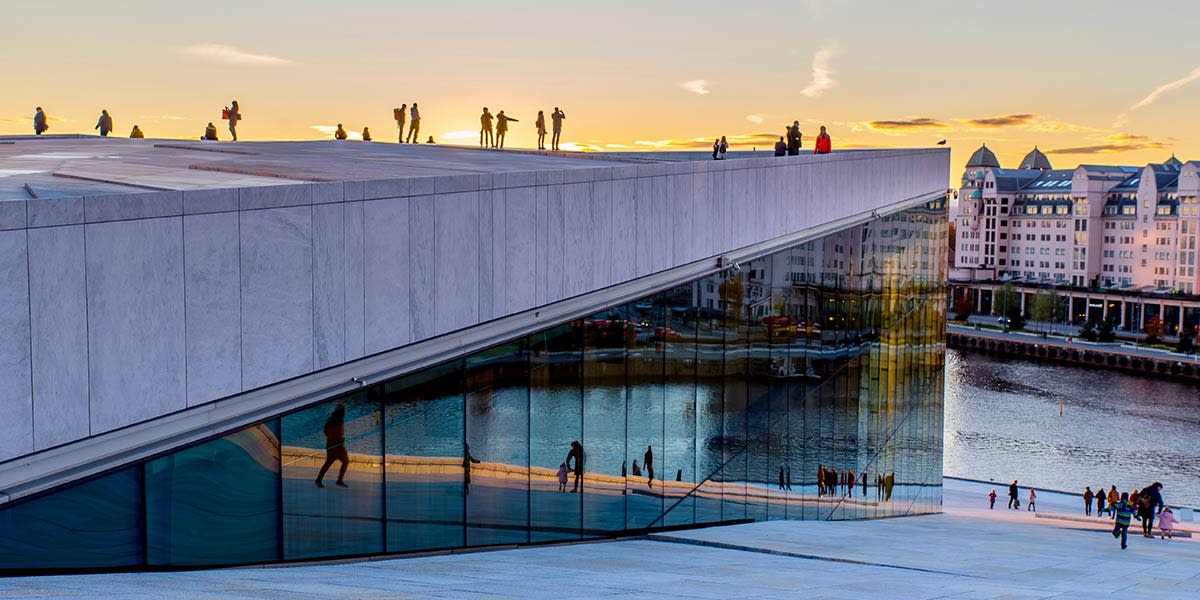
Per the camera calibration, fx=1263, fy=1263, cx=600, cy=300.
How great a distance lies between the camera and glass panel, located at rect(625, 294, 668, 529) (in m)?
14.2

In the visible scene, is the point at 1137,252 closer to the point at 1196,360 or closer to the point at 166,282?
the point at 1196,360

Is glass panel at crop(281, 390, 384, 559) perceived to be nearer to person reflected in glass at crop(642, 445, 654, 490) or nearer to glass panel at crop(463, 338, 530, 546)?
glass panel at crop(463, 338, 530, 546)

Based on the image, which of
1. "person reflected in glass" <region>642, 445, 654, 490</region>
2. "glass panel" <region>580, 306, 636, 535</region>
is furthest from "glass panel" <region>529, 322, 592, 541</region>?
"person reflected in glass" <region>642, 445, 654, 490</region>

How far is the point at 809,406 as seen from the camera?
20.8 meters

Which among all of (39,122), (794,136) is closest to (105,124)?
→ (39,122)

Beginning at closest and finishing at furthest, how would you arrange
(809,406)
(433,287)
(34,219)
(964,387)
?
(34,219) → (433,287) → (809,406) → (964,387)

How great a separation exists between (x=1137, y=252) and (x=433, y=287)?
5520 inches

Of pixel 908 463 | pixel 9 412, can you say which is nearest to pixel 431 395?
pixel 9 412

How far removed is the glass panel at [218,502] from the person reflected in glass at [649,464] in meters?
5.62

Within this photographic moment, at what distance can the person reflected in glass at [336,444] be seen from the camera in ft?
32.6

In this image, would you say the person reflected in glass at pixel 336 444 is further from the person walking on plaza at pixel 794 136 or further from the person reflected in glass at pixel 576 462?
the person walking on plaza at pixel 794 136

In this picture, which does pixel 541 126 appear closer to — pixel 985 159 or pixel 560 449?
pixel 560 449

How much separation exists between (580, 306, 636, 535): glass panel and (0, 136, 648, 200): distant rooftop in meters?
2.17

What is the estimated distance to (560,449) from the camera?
1285 cm
